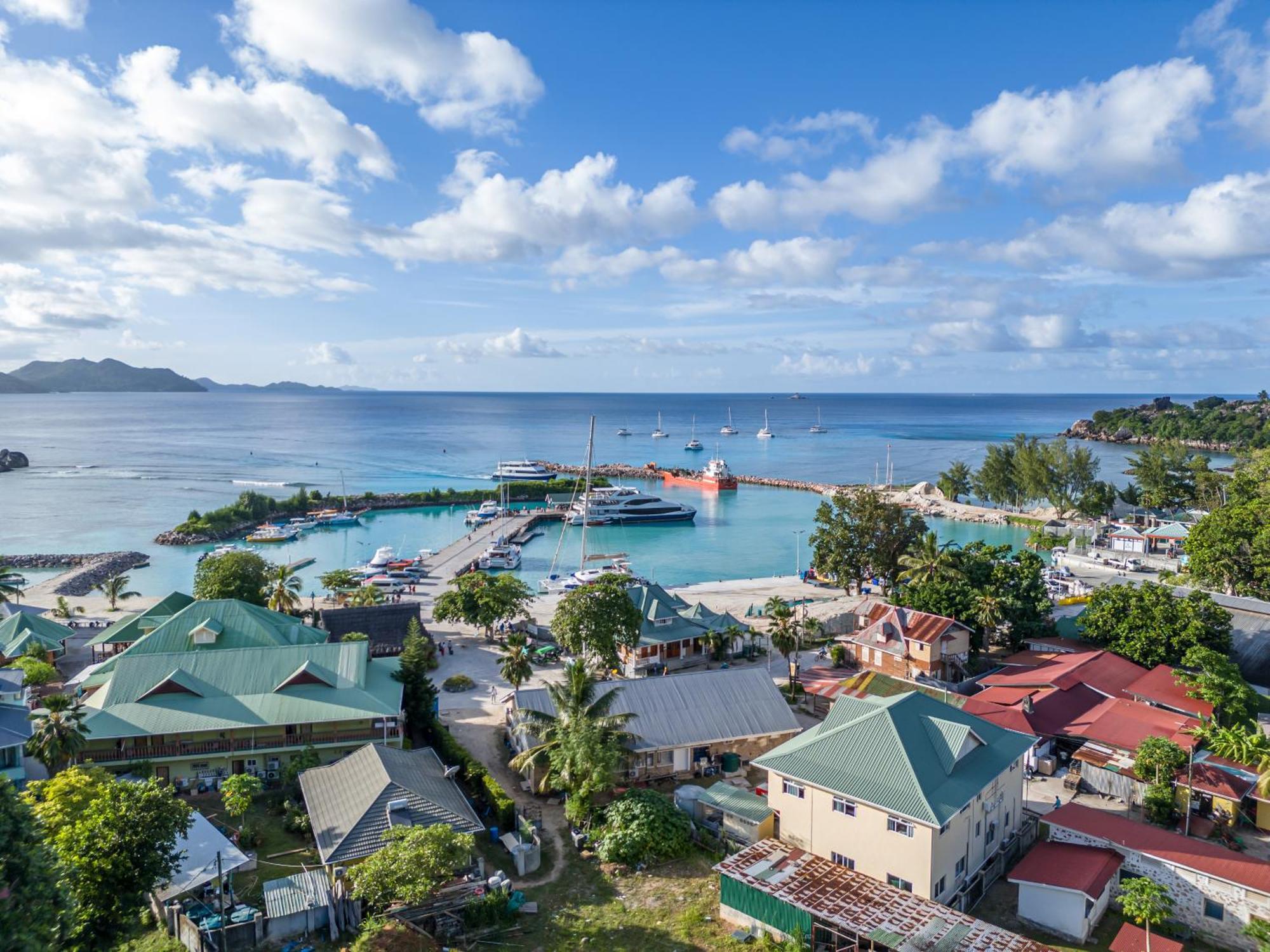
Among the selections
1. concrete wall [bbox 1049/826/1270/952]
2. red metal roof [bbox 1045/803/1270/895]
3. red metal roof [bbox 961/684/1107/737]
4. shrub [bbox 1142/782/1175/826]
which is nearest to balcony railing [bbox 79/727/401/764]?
red metal roof [bbox 1045/803/1270/895]

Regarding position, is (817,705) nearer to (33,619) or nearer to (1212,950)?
(1212,950)

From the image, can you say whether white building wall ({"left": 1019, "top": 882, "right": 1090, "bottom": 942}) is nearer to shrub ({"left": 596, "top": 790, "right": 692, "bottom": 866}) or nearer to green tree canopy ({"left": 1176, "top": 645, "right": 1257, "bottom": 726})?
shrub ({"left": 596, "top": 790, "right": 692, "bottom": 866})

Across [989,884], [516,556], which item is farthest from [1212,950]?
[516,556]

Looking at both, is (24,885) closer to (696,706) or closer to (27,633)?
(696,706)

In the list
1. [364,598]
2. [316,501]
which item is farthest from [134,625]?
[316,501]

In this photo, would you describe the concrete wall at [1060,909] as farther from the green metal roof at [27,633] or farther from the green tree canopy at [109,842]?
the green metal roof at [27,633]

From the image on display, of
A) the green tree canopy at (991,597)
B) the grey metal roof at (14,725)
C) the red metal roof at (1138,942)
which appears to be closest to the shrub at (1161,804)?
the red metal roof at (1138,942)
